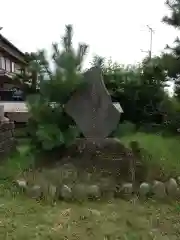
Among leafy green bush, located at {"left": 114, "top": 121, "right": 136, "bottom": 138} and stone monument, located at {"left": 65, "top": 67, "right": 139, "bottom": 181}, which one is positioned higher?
stone monument, located at {"left": 65, "top": 67, "right": 139, "bottom": 181}

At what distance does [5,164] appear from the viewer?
535cm

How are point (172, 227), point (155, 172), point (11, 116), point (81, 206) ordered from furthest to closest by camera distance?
point (11, 116) < point (155, 172) < point (81, 206) < point (172, 227)

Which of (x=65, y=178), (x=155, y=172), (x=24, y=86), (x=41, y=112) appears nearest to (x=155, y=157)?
(x=155, y=172)

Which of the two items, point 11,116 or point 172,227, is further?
point 11,116

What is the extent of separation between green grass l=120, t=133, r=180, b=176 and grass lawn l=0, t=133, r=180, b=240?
108 cm

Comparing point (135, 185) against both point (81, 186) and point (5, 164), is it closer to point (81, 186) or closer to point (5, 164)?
point (81, 186)

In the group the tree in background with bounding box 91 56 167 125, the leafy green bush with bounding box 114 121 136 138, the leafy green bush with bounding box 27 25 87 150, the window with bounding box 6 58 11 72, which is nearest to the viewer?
the leafy green bush with bounding box 27 25 87 150

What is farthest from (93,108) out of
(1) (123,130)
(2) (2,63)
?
(2) (2,63)

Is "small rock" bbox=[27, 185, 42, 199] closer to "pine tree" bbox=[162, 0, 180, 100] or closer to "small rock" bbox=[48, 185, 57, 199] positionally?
→ "small rock" bbox=[48, 185, 57, 199]

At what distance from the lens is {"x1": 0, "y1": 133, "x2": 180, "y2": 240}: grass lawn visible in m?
2.78

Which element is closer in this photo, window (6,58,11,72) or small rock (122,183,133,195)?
small rock (122,183,133,195)

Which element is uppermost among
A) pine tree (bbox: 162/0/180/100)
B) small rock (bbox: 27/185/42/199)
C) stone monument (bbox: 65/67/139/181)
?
pine tree (bbox: 162/0/180/100)

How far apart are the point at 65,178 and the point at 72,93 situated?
168 centimetres

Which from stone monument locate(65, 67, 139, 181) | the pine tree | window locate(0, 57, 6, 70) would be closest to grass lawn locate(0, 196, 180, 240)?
stone monument locate(65, 67, 139, 181)
